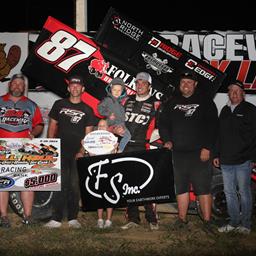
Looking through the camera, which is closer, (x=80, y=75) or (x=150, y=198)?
(x=150, y=198)

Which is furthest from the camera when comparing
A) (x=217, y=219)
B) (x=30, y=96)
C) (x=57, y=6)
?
(x=57, y=6)

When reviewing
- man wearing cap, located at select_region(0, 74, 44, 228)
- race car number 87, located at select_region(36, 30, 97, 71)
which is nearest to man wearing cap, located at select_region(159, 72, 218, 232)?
race car number 87, located at select_region(36, 30, 97, 71)

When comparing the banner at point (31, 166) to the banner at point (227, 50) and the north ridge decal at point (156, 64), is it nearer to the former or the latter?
the north ridge decal at point (156, 64)

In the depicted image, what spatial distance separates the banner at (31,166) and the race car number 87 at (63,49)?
1.39m

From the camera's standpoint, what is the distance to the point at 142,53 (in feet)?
28.6

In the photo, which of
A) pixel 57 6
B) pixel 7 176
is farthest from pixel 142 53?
pixel 57 6

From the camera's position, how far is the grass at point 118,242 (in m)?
6.81

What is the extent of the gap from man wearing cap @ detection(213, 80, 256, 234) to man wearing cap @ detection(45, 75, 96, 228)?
2.08 metres

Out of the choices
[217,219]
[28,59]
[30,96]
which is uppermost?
[28,59]

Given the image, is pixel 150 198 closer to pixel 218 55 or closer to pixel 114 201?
pixel 114 201

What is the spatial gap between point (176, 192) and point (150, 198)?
49 centimetres

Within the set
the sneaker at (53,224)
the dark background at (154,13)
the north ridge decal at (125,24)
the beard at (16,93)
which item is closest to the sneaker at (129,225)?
the sneaker at (53,224)

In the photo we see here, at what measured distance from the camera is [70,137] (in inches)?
321

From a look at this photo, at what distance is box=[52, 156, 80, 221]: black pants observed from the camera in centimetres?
819
